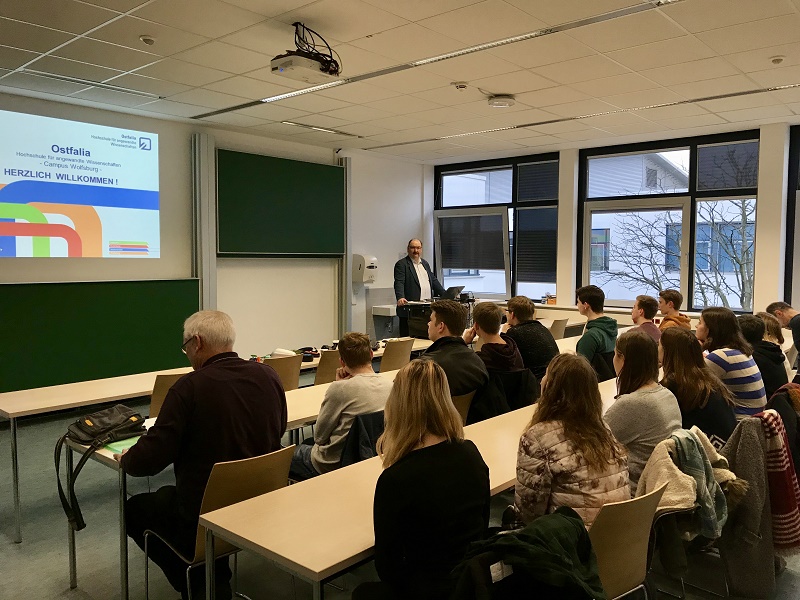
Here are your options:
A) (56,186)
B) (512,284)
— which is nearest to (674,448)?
(56,186)

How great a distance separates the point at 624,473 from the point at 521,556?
0.87 m

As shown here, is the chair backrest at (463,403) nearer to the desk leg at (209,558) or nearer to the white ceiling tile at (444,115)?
the desk leg at (209,558)

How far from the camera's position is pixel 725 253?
7711 millimetres

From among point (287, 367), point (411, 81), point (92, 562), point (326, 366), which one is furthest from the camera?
point (411, 81)

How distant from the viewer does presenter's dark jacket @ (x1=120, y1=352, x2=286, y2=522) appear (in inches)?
90.1

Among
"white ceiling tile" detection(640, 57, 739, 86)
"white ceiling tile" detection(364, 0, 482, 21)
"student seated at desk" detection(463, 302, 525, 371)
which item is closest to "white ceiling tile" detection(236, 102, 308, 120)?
"white ceiling tile" detection(364, 0, 482, 21)

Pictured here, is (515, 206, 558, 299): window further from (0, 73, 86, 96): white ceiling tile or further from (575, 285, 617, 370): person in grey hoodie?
(0, 73, 86, 96): white ceiling tile

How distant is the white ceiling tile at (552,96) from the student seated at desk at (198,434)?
4081 millimetres

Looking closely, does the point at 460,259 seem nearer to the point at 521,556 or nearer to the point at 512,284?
the point at 512,284

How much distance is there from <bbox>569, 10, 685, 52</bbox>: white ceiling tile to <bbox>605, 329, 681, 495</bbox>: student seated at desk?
2304 millimetres

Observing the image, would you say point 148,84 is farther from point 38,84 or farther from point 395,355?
point 395,355

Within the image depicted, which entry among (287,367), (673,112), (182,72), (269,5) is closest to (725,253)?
(673,112)

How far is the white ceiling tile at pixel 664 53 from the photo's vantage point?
4.29 metres

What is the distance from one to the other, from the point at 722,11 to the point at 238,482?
3744 mm
